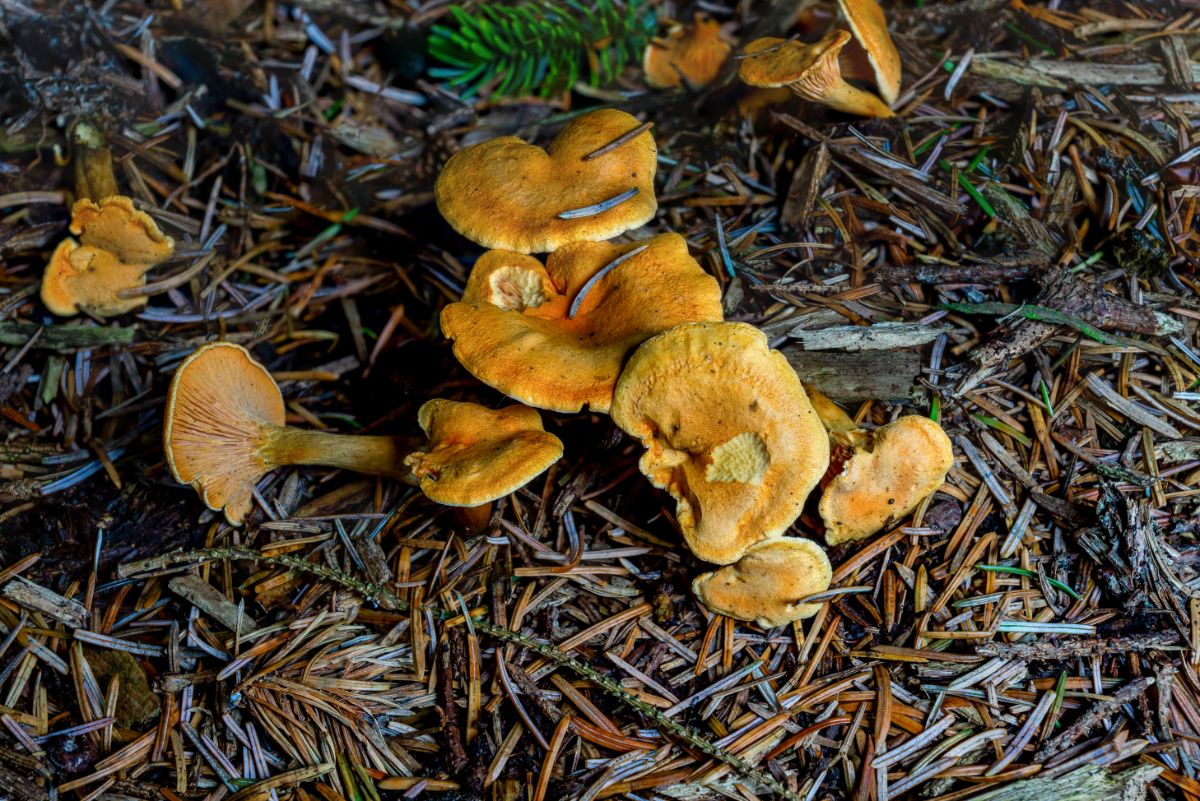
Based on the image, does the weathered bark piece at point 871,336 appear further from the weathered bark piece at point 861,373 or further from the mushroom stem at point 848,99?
the mushroom stem at point 848,99

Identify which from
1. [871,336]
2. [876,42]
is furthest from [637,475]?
[876,42]

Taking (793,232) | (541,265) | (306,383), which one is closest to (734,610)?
(541,265)

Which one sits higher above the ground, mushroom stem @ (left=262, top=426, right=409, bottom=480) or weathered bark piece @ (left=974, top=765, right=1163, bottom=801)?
mushroom stem @ (left=262, top=426, right=409, bottom=480)

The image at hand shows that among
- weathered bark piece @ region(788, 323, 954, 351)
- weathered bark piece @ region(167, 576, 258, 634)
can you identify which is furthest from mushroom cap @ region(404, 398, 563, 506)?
weathered bark piece @ region(788, 323, 954, 351)

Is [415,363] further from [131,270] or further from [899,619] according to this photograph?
[899,619]

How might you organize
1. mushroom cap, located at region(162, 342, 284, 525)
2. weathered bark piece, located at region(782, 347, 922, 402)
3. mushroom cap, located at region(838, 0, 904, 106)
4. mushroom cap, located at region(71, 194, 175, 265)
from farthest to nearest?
mushroom cap, located at region(71, 194, 175, 265), mushroom cap, located at region(838, 0, 904, 106), weathered bark piece, located at region(782, 347, 922, 402), mushroom cap, located at region(162, 342, 284, 525)

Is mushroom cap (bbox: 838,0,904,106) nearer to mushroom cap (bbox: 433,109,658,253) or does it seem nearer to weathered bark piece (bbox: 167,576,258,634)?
mushroom cap (bbox: 433,109,658,253)

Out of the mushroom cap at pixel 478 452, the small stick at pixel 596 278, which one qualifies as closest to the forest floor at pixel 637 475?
the mushroom cap at pixel 478 452
